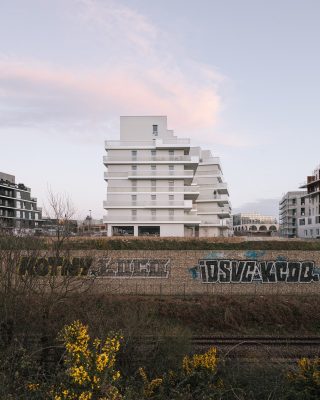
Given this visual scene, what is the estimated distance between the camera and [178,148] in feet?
204

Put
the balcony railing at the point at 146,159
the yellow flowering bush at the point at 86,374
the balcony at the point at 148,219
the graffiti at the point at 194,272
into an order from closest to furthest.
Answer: the yellow flowering bush at the point at 86,374
the graffiti at the point at 194,272
the balcony at the point at 148,219
the balcony railing at the point at 146,159

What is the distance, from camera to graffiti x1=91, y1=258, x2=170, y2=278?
33.6 meters

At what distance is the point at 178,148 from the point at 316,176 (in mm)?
50284

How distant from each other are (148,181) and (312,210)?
53597mm

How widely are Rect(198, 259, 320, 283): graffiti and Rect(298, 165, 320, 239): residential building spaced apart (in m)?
60.4

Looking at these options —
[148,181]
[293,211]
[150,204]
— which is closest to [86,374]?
[150,204]

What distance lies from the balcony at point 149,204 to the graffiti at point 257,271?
2687 cm

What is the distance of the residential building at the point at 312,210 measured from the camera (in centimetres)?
9211

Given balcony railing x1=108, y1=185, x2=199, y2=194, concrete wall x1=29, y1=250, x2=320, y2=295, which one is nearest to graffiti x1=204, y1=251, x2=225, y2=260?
concrete wall x1=29, y1=250, x2=320, y2=295

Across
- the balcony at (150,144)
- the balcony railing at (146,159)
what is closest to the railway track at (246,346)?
the balcony railing at (146,159)

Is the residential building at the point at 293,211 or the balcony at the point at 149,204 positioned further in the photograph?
the residential building at the point at 293,211

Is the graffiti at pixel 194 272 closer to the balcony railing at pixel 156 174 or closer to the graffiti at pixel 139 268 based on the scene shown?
the graffiti at pixel 139 268

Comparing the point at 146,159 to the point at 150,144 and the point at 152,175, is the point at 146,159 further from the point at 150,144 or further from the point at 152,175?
the point at 152,175

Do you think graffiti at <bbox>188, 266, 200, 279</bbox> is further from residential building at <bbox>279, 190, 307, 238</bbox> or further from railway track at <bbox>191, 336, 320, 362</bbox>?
residential building at <bbox>279, 190, 307, 238</bbox>
